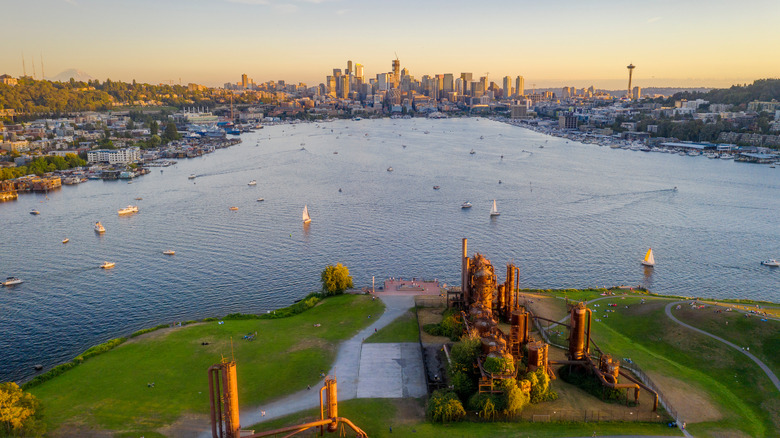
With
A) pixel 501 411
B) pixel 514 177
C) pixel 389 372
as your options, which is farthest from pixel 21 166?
pixel 501 411

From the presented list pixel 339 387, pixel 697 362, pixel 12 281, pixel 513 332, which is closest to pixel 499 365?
pixel 513 332

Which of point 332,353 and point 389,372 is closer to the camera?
point 389,372

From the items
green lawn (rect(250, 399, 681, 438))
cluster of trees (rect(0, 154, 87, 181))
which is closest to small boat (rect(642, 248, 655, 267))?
green lawn (rect(250, 399, 681, 438))

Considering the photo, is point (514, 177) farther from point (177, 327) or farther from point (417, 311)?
point (177, 327)

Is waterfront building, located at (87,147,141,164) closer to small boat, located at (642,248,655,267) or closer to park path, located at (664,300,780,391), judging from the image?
small boat, located at (642,248,655,267)

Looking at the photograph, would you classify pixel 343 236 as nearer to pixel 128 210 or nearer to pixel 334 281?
pixel 334 281
